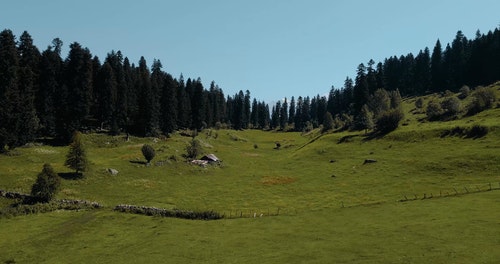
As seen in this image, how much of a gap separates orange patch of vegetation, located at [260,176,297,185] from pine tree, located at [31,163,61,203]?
116 ft

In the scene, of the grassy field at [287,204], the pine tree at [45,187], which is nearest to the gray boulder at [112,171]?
the grassy field at [287,204]

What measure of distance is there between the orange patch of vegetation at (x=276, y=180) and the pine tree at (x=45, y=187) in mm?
35325

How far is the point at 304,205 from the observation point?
60.7 meters

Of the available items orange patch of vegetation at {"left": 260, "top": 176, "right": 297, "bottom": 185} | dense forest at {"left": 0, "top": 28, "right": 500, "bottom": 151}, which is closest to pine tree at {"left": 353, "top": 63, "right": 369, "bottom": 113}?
dense forest at {"left": 0, "top": 28, "right": 500, "bottom": 151}

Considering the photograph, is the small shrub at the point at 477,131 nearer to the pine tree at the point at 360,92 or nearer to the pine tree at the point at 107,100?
the pine tree at the point at 360,92

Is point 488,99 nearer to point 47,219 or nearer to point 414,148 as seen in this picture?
point 414,148

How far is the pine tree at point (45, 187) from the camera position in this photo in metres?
59.8

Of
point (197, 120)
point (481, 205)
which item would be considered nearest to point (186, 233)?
point (481, 205)

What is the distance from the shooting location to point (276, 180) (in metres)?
80.9

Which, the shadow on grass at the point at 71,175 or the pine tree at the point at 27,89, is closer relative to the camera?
the shadow on grass at the point at 71,175

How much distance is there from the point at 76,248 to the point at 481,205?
45.4m

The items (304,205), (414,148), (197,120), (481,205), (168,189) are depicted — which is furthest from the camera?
(197,120)

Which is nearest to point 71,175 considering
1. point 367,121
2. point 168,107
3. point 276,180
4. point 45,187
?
point 45,187

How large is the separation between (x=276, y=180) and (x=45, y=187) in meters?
39.7
